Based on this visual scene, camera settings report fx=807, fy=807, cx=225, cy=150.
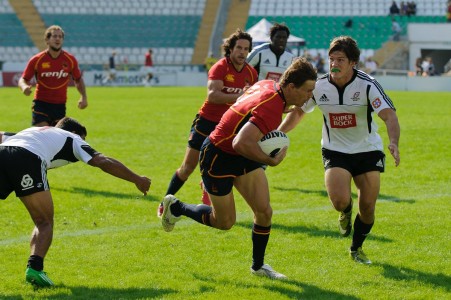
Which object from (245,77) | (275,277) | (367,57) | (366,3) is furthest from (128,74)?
(275,277)

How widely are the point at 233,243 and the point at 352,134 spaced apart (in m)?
1.76

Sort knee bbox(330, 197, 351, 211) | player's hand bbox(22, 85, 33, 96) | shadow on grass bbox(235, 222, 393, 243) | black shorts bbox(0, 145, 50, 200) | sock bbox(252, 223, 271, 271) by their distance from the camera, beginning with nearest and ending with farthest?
1. black shorts bbox(0, 145, 50, 200)
2. sock bbox(252, 223, 271, 271)
3. knee bbox(330, 197, 351, 211)
4. shadow on grass bbox(235, 222, 393, 243)
5. player's hand bbox(22, 85, 33, 96)

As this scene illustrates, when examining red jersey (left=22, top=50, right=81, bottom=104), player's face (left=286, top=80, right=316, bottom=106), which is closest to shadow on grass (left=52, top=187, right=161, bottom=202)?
red jersey (left=22, top=50, right=81, bottom=104)

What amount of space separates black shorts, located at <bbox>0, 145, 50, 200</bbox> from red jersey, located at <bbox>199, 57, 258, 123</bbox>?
349 centimetres

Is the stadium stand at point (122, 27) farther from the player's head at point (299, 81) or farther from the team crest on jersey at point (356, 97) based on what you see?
the player's head at point (299, 81)

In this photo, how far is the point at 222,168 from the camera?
7094mm

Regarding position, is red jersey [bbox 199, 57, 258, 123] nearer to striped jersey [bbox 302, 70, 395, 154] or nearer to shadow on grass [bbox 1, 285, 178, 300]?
striped jersey [bbox 302, 70, 395, 154]

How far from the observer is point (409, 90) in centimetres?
4100

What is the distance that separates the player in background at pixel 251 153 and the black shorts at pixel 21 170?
144cm

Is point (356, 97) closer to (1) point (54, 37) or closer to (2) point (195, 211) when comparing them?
(2) point (195, 211)

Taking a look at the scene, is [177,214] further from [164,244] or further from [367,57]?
[367,57]

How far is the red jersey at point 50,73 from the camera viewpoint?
13.2 metres

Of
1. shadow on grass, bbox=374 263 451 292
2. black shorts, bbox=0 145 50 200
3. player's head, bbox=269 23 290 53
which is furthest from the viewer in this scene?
player's head, bbox=269 23 290 53

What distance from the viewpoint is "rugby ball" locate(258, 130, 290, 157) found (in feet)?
21.7
